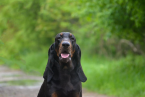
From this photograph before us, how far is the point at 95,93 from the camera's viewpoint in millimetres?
9703

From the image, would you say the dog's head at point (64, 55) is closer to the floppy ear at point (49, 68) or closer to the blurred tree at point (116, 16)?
the floppy ear at point (49, 68)

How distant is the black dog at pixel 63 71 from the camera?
4.59 meters

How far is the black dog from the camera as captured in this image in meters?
4.59

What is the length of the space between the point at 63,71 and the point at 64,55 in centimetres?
35

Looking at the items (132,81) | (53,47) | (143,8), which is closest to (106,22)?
(143,8)

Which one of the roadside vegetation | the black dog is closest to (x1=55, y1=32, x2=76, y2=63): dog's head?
the black dog

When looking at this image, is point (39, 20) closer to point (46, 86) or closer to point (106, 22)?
point (106, 22)

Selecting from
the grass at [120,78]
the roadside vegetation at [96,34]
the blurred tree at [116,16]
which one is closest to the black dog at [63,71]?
the roadside vegetation at [96,34]

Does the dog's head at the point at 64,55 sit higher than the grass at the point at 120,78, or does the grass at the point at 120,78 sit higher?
the grass at the point at 120,78

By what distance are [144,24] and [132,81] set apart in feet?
6.47

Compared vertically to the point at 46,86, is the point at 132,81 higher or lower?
higher

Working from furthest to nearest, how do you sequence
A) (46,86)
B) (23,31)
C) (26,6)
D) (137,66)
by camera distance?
(23,31), (26,6), (137,66), (46,86)

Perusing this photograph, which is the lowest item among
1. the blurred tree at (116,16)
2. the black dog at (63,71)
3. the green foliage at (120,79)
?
the black dog at (63,71)

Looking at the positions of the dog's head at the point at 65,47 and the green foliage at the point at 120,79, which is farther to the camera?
the green foliage at the point at 120,79
